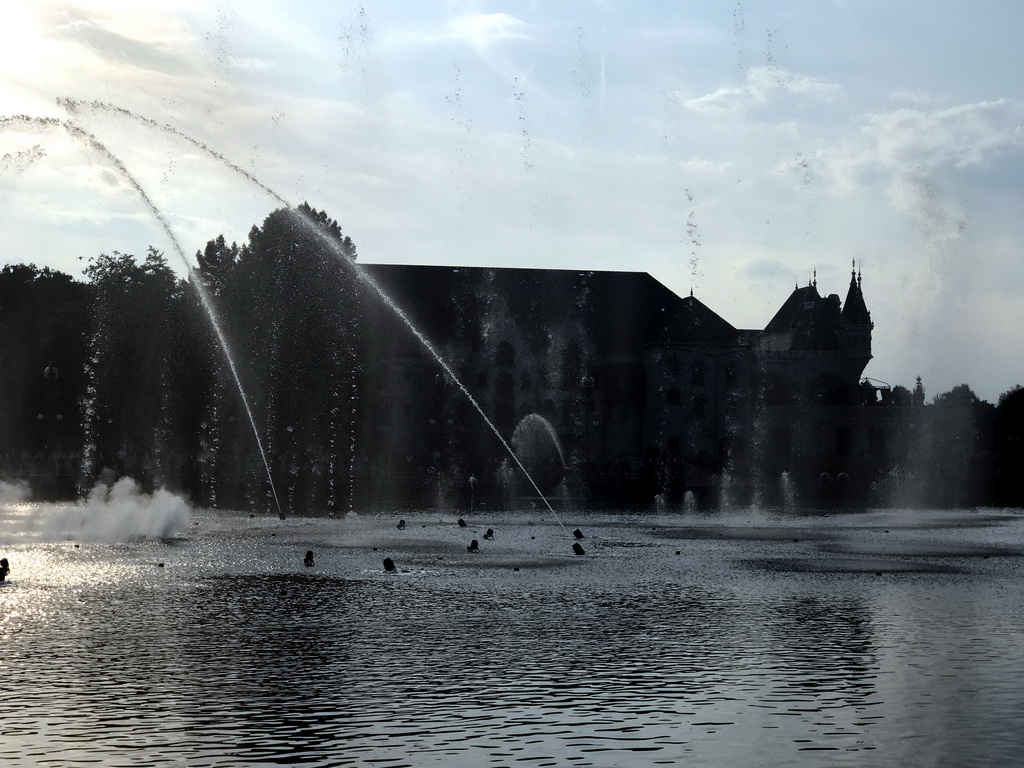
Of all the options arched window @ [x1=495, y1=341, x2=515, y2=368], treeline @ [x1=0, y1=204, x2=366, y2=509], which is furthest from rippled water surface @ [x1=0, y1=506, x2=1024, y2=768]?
arched window @ [x1=495, y1=341, x2=515, y2=368]

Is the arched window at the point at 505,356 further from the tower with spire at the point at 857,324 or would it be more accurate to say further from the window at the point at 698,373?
the tower with spire at the point at 857,324

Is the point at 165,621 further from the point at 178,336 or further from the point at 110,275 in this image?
the point at 110,275

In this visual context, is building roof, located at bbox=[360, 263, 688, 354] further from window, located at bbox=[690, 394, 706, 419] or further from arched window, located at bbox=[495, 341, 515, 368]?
window, located at bbox=[690, 394, 706, 419]

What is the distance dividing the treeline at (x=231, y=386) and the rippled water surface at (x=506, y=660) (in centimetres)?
4281

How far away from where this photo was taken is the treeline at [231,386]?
3607 inches

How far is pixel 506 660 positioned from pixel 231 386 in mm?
74839

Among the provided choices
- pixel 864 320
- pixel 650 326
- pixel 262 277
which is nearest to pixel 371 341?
pixel 262 277

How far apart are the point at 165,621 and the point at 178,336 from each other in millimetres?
73021

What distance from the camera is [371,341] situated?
10281 centimetres

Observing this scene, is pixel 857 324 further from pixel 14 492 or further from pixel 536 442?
pixel 14 492

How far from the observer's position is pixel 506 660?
20.8m

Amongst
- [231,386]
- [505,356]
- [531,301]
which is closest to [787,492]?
[505,356]

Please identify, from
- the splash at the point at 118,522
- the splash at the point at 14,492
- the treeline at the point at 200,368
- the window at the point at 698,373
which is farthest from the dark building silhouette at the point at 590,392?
the splash at the point at 118,522

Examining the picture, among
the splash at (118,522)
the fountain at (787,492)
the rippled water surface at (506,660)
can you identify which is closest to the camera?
the rippled water surface at (506,660)
